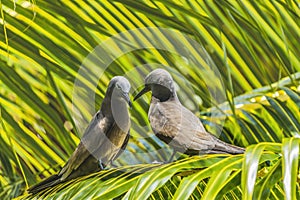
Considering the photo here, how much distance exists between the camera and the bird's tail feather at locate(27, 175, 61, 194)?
44.6 inches

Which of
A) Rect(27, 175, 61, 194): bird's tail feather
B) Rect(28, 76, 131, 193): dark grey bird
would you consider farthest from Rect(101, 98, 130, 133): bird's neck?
Rect(27, 175, 61, 194): bird's tail feather

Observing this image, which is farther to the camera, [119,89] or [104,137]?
[104,137]

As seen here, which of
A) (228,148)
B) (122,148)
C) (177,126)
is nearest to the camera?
(228,148)

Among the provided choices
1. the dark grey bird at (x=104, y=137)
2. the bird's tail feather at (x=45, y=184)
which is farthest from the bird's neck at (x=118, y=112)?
the bird's tail feather at (x=45, y=184)

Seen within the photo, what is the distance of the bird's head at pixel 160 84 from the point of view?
1215 mm

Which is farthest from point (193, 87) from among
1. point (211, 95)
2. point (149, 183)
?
point (149, 183)

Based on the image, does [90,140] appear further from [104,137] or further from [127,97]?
[127,97]

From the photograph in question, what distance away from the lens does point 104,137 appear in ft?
4.21

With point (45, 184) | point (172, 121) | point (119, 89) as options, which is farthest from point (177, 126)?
point (45, 184)

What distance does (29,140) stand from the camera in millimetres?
1464

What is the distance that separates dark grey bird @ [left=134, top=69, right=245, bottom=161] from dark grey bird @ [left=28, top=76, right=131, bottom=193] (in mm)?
54

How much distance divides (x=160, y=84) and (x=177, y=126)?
82 millimetres

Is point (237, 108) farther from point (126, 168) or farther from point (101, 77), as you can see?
point (126, 168)

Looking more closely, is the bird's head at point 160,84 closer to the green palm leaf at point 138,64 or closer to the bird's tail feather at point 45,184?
the green palm leaf at point 138,64
